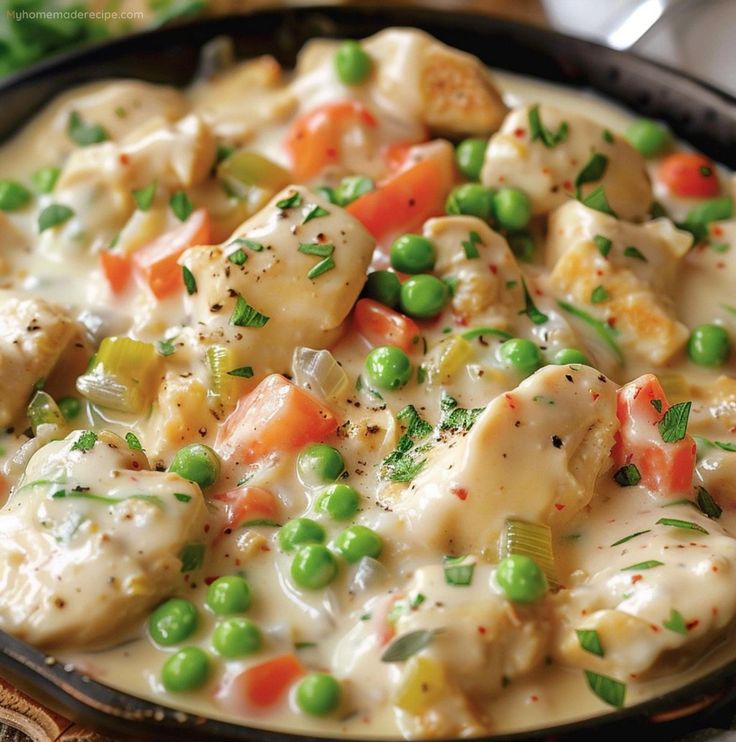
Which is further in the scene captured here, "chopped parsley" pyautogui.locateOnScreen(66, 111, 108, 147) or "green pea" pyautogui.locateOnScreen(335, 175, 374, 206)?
"chopped parsley" pyautogui.locateOnScreen(66, 111, 108, 147)

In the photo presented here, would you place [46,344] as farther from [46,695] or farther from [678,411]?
[678,411]

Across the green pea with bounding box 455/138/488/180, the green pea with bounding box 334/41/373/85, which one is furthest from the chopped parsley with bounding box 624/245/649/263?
the green pea with bounding box 334/41/373/85

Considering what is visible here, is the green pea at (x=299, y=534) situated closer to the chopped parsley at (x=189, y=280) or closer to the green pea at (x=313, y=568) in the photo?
the green pea at (x=313, y=568)

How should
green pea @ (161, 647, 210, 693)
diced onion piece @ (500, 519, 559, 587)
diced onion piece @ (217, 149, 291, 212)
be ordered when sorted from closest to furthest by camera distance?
green pea @ (161, 647, 210, 693) → diced onion piece @ (500, 519, 559, 587) → diced onion piece @ (217, 149, 291, 212)

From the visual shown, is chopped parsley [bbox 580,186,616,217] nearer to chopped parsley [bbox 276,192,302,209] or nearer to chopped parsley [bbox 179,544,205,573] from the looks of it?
chopped parsley [bbox 276,192,302,209]

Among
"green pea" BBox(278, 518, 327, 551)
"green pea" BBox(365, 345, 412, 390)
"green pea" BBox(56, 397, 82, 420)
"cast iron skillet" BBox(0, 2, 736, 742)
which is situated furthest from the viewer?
"cast iron skillet" BBox(0, 2, 736, 742)

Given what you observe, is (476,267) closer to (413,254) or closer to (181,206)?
(413,254)
